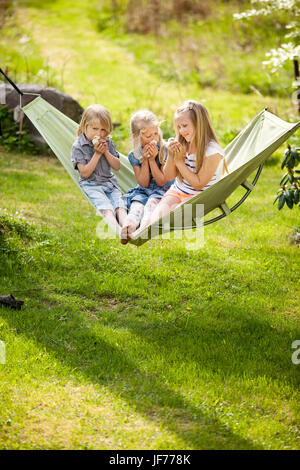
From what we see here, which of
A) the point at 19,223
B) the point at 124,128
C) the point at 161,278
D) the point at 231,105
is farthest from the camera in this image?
the point at 231,105

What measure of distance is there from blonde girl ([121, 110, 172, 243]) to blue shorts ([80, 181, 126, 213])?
0.18ft

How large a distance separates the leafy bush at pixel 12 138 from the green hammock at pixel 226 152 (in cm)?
201

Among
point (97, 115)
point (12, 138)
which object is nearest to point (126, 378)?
point (97, 115)

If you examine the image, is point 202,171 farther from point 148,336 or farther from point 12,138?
point 12,138

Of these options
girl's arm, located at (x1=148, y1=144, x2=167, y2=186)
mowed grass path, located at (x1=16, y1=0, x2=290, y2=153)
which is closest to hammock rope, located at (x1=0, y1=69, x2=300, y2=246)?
girl's arm, located at (x1=148, y1=144, x2=167, y2=186)

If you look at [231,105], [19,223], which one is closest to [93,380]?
[19,223]

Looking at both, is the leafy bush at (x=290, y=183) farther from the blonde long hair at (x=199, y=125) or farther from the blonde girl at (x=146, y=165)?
the blonde girl at (x=146, y=165)

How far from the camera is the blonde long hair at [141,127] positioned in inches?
108

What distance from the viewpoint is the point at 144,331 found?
266 cm

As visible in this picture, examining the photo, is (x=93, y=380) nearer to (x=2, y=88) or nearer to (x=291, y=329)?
(x=291, y=329)

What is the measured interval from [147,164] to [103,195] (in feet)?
0.86

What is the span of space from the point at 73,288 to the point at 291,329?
112 cm

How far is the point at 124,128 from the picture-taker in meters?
5.48

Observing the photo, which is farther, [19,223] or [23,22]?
[23,22]
